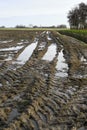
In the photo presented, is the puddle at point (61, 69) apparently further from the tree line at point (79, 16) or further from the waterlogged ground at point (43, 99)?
the tree line at point (79, 16)

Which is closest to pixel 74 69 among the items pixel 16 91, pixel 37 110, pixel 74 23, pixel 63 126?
A: pixel 16 91

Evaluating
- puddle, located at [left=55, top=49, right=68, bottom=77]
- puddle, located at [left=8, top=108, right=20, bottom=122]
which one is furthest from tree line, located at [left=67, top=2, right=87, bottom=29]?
puddle, located at [left=8, top=108, right=20, bottom=122]

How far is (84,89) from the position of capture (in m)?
10.7

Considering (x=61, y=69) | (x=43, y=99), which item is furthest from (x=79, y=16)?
(x=43, y=99)

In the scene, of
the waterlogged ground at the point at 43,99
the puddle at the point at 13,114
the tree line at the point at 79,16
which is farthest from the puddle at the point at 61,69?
the tree line at the point at 79,16

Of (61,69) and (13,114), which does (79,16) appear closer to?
(61,69)

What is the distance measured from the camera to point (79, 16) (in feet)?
278

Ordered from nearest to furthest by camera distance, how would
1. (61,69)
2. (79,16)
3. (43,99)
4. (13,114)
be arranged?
(13,114) → (43,99) → (61,69) → (79,16)

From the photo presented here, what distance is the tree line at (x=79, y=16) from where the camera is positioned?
272ft

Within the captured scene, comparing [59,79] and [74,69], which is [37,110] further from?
[74,69]

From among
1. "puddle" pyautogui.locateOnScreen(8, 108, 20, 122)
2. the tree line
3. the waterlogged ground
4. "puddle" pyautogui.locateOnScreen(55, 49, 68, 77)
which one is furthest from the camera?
the tree line

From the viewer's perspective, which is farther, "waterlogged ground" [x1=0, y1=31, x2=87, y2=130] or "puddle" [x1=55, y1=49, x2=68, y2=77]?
"puddle" [x1=55, y1=49, x2=68, y2=77]

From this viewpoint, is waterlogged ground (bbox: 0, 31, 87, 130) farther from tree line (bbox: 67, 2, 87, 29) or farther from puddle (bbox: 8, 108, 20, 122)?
tree line (bbox: 67, 2, 87, 29)

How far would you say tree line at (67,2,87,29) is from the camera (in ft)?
272
